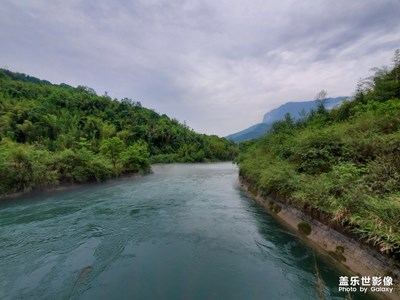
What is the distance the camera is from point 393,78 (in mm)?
12953

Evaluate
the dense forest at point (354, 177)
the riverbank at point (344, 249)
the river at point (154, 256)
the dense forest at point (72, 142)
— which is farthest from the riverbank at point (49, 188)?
the riverbank at point (344, 249)

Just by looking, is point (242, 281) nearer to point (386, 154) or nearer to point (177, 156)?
point (386, 154)

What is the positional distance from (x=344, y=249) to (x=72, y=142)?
89.9 ft

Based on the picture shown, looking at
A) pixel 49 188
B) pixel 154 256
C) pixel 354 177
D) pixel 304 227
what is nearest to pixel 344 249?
pixel 304 227

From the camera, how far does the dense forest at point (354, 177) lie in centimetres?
445

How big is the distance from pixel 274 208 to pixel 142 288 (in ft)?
23.2

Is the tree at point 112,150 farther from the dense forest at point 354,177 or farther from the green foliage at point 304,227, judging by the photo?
the green foliage at point 304,227

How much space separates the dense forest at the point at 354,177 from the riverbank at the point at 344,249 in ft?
0.75

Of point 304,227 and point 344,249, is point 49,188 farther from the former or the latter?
point 344,249

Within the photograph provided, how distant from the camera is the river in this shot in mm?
4609

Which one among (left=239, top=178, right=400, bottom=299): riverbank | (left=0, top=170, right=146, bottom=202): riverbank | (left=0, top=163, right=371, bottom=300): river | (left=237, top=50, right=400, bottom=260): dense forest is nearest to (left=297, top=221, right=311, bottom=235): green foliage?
(left=239, top=178, right=400, bottom=299): riverbank

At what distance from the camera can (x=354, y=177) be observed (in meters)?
6.15

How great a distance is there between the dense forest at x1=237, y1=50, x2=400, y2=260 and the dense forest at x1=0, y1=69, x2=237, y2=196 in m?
14.8

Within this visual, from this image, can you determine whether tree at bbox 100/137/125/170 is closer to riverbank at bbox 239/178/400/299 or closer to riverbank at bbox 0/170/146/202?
riverbank at bbox 0/170/146/202
